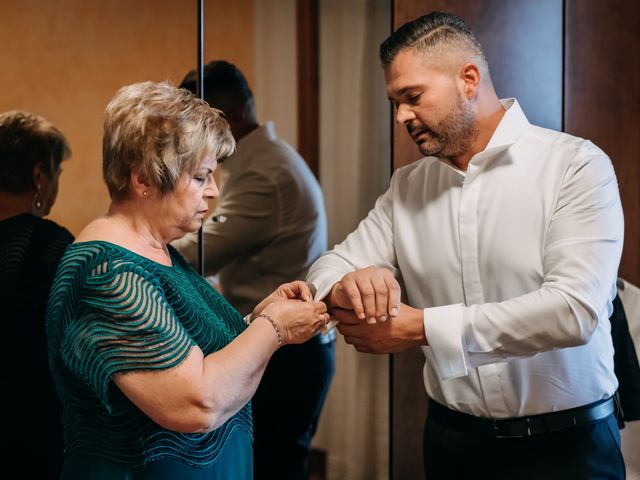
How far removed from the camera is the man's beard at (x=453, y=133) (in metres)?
1.91

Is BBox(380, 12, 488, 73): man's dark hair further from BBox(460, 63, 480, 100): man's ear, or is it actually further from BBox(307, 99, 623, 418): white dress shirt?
BBox(307, 99, 623, 418): white dress shirt

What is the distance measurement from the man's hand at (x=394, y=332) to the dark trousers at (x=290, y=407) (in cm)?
72

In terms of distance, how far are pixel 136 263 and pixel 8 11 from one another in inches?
42.9

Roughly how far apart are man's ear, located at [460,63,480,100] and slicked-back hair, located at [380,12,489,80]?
0.08 ft

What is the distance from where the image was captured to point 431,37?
1.90 metres

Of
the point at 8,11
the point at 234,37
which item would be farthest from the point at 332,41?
the point at 8,11

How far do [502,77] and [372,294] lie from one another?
1119 millimetres

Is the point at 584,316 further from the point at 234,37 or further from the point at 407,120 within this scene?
the point at 234,37

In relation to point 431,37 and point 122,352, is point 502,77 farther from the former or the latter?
point 122,352

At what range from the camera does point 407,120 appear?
1.93 m

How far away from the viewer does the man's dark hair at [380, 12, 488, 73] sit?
190 centimetres

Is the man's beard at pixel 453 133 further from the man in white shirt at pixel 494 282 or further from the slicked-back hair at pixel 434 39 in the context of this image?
the slicked-back hair at pixel 434 39

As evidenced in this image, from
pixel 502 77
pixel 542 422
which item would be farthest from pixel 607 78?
pixel 542 422

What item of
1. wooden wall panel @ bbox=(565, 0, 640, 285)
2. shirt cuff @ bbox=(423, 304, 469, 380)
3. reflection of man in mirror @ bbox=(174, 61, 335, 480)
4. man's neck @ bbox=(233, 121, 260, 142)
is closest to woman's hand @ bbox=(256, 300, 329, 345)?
shirt cuff @ bbox=(423, 304, 469, 380)
